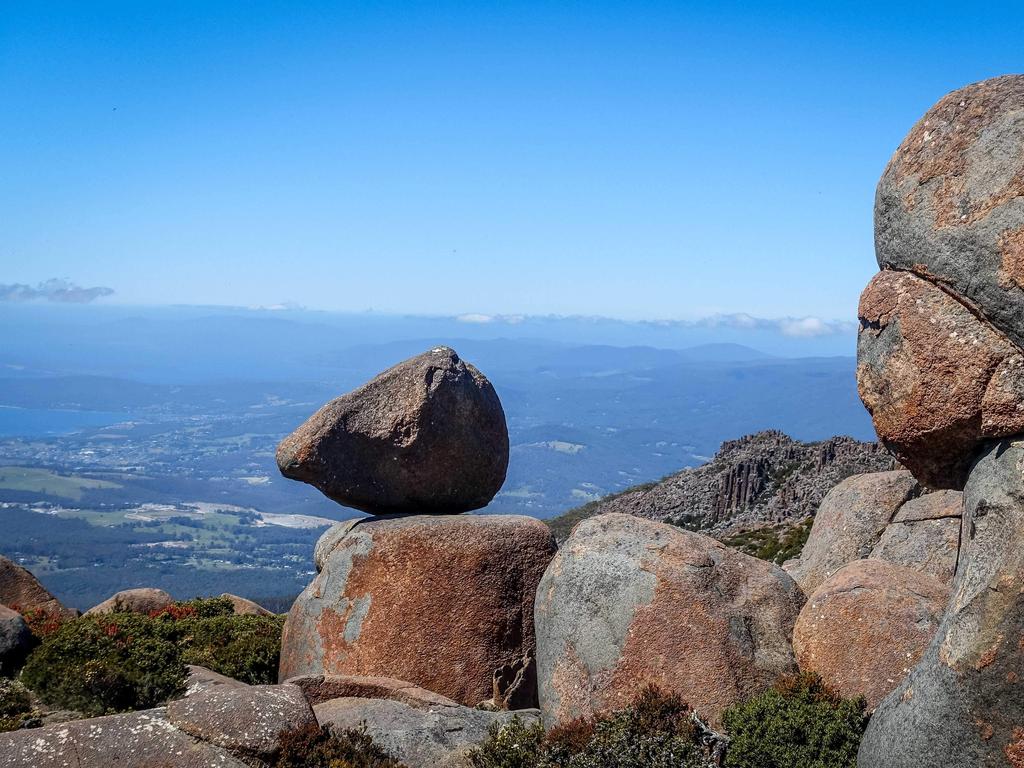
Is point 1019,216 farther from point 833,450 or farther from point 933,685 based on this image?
→ point 833,450

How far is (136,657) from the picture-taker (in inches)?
584

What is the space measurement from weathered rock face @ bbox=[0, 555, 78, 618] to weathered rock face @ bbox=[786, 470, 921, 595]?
52.3 ft

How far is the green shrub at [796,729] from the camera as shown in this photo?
11.5 meters

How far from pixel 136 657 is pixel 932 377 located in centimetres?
1187

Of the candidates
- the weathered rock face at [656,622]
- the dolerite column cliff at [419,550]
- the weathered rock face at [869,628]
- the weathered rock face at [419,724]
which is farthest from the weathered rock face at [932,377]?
the dolerite column cliff at [419,550]

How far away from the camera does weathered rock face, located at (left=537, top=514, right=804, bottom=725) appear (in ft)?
42.0

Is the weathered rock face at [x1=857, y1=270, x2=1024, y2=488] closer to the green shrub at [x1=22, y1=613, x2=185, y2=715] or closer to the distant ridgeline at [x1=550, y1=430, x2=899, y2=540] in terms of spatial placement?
the green shrub at [x1=22, y1=613, x2=185, y2=715]

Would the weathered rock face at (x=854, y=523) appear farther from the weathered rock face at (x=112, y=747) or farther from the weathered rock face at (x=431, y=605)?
the weathered rock face at (x=112, y=747)

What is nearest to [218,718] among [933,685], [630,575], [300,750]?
[300,750]

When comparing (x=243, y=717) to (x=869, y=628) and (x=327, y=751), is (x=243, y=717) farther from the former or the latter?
(x=869, y=628)

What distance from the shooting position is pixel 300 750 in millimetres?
11906

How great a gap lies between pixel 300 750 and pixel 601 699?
3.90 meters

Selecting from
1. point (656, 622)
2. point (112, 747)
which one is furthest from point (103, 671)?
point (656, 622)

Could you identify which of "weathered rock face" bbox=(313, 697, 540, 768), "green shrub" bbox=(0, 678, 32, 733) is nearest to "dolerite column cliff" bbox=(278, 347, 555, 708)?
"weathered rock face" bbox=(313, 697, 540, 768)
